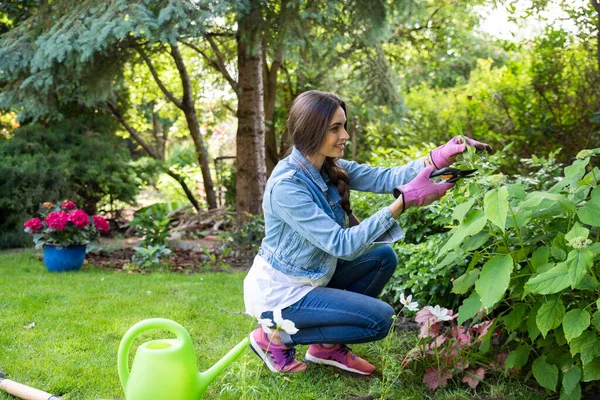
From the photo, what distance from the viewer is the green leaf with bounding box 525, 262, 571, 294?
1.76 meters

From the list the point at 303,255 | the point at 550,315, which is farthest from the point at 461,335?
the point at 303,255

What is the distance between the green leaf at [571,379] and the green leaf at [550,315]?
0.19 m

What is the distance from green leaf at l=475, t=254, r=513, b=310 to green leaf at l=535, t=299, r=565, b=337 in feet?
0.58

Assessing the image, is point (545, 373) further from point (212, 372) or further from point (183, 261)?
point (183, 261)

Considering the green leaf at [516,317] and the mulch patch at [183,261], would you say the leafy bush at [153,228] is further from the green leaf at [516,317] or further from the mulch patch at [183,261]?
the green leaf at [516,317]

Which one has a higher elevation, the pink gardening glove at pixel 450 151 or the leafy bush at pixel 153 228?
the pink gardening glove at pixel 450 151

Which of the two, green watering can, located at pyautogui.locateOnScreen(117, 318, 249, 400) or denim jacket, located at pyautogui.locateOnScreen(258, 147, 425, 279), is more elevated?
denim jacket, located at pyautogui.locateOnScreen(258, 147, 425, 279)

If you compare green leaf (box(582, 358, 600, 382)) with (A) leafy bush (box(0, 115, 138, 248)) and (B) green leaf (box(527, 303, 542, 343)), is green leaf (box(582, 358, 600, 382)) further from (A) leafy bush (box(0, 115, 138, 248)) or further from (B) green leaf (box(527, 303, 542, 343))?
(A) leafy bush (box(0, 115, 138, 248))

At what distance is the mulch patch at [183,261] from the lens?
16.4ft

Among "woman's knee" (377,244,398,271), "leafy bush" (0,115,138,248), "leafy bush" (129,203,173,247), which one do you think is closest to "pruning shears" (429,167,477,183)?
"woman's knee" (377,244,398,271)

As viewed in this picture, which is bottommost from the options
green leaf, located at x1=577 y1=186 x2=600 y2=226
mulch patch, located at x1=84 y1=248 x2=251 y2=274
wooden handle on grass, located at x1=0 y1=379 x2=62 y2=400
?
mulch patch, located at x1=84 y1=248 x2=251 y2=274

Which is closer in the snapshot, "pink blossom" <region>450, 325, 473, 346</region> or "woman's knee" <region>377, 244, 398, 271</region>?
"pink blossom" <region>450, 325, 473, 346</region>

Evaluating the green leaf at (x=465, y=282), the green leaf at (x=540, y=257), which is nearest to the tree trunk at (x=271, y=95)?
the green leaf at (x=465, y=282)

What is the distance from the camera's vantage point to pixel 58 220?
4.55 metres
